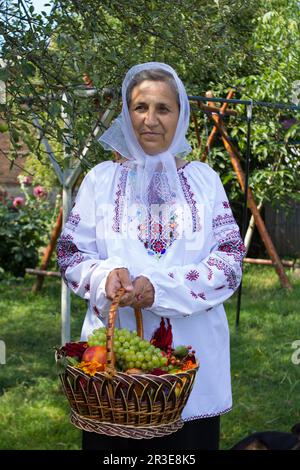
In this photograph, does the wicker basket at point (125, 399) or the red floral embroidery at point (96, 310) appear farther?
the red floral embroidery at point (96, 310)

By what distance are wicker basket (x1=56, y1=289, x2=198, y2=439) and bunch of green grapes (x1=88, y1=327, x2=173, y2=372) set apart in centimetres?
9

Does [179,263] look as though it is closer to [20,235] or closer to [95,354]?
[95,354]

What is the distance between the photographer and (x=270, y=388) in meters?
4.95

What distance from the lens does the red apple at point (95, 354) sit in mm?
1996

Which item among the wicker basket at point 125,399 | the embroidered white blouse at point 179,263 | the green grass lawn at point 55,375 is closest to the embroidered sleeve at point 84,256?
the embroidered white blouse at point 179,263

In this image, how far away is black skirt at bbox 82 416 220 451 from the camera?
220 centimetres

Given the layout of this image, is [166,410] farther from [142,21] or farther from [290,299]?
[290,299]

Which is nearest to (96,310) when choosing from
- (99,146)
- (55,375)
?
(99,146)

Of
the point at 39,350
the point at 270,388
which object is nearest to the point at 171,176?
the point at 270,388

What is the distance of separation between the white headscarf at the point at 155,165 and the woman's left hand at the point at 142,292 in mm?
301

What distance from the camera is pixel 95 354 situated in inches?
79.2

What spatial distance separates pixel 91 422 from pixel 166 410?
0.20 m

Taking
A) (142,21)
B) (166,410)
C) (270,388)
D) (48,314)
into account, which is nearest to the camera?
(166,410)

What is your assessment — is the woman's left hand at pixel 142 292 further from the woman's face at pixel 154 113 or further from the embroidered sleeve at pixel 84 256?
the woman's face at pixel 154 113
